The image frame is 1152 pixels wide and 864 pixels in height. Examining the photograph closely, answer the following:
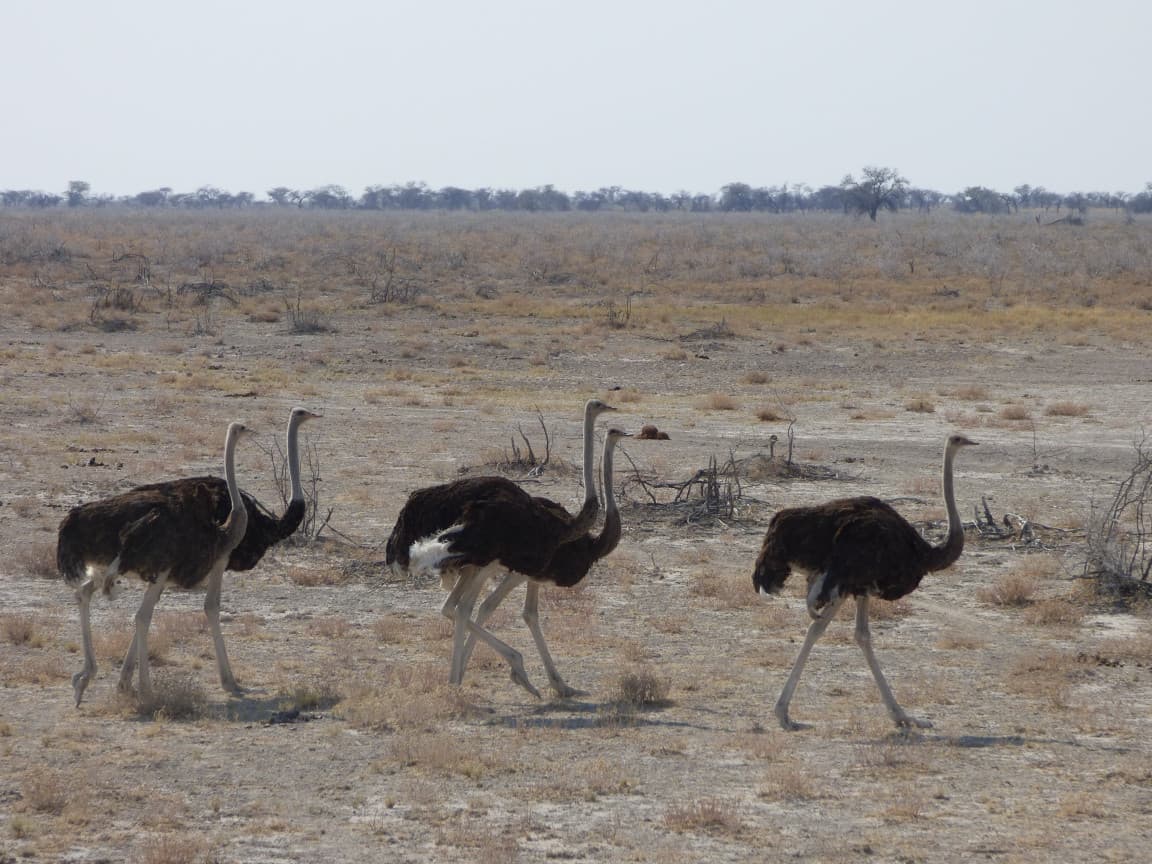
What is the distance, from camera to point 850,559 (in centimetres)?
804

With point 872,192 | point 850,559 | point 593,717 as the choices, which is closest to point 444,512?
point 593,717

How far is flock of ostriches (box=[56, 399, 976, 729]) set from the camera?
8.14 metres

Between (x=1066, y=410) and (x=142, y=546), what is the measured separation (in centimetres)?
1561

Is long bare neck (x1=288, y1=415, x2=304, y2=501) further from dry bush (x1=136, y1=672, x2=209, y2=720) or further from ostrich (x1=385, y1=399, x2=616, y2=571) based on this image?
dry bush (x1=136, y1=672, x2=209, y2=720)

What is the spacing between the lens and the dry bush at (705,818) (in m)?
6.53

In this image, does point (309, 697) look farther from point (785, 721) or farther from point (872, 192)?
point (872, 192)

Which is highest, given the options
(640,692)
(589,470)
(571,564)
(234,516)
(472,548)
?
(589,470)

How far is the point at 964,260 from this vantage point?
50.3 m

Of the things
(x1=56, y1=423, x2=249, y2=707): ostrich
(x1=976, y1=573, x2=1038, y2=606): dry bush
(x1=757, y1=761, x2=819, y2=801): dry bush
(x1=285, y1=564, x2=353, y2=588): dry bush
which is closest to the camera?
(x1=757, y1=761, x2=819, y2=801): dry bush

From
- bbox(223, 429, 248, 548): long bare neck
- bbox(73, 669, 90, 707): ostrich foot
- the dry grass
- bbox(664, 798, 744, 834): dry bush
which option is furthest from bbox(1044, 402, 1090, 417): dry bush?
bbox(73, 669, 90, 707): ostrich foot

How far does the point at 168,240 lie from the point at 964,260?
29525 mm

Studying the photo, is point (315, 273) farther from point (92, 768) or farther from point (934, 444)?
point (92, 768)

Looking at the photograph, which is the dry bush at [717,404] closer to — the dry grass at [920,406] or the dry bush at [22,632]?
the dry grass at [920,406]

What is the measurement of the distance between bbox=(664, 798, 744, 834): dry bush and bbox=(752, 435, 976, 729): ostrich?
1465mm
